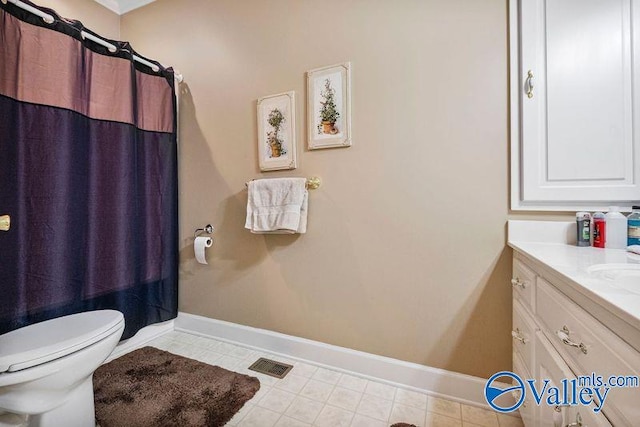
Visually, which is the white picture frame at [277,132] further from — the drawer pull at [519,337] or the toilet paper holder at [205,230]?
the drawer pull at [519,337]

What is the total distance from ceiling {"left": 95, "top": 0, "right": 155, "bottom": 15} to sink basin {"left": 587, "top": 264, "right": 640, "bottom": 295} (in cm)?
307

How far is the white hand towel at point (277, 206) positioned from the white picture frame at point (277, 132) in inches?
5.5

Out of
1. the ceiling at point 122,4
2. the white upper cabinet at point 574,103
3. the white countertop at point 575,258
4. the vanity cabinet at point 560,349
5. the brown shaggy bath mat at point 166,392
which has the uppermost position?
the ceiling at point 122,4

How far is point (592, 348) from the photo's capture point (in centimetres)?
59

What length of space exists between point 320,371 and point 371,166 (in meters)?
1.20

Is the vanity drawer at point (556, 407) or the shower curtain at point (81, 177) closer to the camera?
the vanity drawer at point (556, 407)

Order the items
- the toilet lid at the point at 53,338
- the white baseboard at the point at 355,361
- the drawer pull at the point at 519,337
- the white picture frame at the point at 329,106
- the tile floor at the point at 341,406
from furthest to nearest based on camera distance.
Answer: the white picture frame at the point at 329,106 < the white baseboard at the point at 355,361 < the tile floor at the point at 341,406 < the drawer pull at the point at 519,337 < the toilet lid at the point at 53,338

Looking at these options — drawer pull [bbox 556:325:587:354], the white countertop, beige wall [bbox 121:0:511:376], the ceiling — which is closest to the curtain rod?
beige wall [bbox 121:0:511:376]

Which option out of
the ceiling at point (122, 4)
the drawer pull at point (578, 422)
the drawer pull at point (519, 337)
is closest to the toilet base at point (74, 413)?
the drawer pull at point (578, 422)

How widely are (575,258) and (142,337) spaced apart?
7.85ft

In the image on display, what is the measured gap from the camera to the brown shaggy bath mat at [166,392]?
1217mm

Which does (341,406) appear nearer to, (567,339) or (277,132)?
(567,339)

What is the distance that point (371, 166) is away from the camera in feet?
4.85

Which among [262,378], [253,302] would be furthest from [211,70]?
[262,378]
